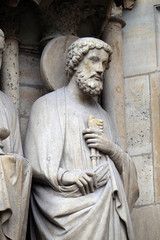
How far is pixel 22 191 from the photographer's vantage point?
6395 mm

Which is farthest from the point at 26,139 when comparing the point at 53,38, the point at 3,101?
the point at 53,38

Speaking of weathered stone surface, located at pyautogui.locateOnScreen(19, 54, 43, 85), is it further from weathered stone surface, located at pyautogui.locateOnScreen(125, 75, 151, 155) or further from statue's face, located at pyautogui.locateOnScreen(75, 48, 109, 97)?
weathered stone surface, located at pyautogui.locateOnScreen(125, 75, 151, 155)

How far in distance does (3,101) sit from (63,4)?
101 cm

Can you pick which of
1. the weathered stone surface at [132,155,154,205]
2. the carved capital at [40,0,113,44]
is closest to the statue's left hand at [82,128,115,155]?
the weathered stone surface at [132,155,154,205]

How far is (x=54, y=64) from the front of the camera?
727 centimetres

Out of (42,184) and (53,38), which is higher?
(53,38)

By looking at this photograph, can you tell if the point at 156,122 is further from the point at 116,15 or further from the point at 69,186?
the point at 69,186

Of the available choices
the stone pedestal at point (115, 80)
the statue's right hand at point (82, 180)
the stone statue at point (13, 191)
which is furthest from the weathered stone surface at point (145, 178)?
the stone statue at point (13, 191)

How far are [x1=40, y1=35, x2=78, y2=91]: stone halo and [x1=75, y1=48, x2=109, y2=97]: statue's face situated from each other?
1.07ft

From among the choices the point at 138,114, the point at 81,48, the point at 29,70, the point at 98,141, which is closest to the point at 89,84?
the point at 81,48

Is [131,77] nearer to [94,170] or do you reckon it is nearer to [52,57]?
[52,57]

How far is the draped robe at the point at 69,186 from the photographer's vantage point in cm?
648

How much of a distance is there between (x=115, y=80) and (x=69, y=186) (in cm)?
134

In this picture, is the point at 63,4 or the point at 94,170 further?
the point at 63,4
